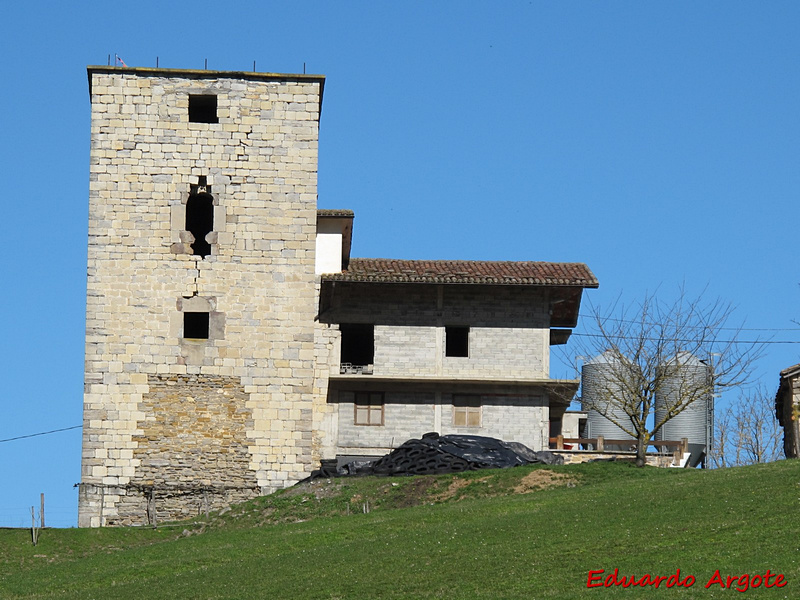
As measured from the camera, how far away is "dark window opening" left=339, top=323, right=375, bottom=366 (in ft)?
156

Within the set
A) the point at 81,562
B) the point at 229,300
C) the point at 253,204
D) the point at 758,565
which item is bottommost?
the point at 81,562

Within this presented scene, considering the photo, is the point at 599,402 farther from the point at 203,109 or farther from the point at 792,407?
the point at 203,109

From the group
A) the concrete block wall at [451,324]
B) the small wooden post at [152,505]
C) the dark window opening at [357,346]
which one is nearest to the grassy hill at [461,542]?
the small wooden post at [152,505]

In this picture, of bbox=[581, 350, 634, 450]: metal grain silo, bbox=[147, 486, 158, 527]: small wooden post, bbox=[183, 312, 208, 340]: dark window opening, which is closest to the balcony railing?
bbox=[183, 312, 208, 340]: dark window opening

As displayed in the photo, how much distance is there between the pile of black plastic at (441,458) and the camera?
40.5 metres

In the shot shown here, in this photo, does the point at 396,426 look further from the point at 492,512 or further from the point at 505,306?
the point at 492,512

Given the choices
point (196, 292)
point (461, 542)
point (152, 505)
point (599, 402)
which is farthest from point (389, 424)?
point (461, 542)

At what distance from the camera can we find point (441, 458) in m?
40.8

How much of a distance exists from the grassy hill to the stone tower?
96.7 inches

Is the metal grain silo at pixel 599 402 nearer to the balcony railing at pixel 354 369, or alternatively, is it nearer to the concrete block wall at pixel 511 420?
the concrete block wall at pixel 511 420

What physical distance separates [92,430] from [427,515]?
521 inches

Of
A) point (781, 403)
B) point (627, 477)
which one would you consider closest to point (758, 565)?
point (627, 477)

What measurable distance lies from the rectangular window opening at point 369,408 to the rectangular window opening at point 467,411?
7.85ft

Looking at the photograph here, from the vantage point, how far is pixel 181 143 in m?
42.1
